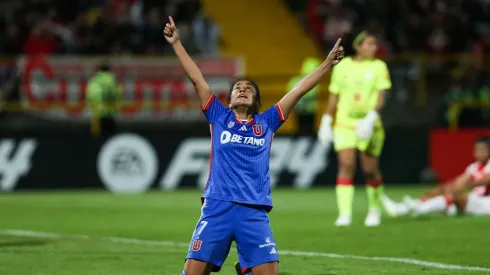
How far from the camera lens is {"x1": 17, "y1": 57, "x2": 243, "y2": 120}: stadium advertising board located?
23.5 meters

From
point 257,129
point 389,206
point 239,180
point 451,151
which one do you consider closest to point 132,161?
point 451,151

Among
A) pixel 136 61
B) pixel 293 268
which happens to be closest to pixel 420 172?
pixel 136 61

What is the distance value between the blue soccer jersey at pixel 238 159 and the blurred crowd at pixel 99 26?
654 inches

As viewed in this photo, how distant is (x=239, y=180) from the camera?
8227mm

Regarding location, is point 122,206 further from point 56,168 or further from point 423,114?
point 423,114

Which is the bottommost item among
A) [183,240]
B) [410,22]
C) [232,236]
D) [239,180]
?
[183,240]

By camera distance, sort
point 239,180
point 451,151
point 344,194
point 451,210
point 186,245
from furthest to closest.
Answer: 1. point 451,151
2. point 451,210
3. point 344,194
4. point 186,245
5. point 239,180

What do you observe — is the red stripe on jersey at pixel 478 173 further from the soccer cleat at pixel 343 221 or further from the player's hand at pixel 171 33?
the player's hand at pixel 171 33

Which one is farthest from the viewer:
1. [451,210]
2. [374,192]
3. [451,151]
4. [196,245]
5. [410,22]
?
[410,22]

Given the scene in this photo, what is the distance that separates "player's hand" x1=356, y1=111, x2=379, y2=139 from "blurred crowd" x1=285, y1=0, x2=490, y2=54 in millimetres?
12331

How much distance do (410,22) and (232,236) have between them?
20478 mm

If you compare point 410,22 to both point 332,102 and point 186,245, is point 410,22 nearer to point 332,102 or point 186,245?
point 332,102

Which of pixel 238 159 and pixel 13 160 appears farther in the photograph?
pixel 13 160

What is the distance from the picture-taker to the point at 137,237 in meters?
13.4
